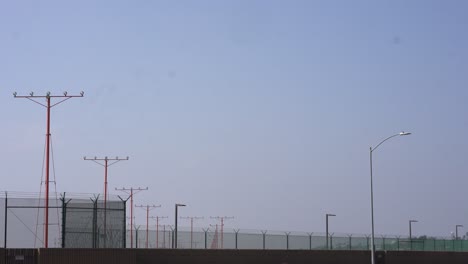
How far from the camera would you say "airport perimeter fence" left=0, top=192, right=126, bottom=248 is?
126 ft

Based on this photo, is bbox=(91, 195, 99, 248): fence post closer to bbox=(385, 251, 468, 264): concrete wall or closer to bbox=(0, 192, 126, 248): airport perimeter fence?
bbox=(0, 192, 126, 248): airport perimeter fence

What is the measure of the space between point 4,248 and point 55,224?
3007 mm

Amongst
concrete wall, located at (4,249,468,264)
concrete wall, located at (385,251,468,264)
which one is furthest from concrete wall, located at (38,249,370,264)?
concrete wall, located at (385,251,468,264)

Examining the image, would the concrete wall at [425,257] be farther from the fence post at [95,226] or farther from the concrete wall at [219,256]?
the fence post at [95,226]

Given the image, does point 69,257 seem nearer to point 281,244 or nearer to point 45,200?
point 45,200

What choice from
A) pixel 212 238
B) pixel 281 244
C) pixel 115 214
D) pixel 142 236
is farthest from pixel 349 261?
pixel 115 214

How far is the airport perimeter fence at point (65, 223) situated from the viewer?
126ft

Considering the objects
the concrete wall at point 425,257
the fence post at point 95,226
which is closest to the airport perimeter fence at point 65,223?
the fence post at point 95,226

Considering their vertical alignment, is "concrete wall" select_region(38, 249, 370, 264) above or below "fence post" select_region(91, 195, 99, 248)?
below

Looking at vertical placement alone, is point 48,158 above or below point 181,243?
above

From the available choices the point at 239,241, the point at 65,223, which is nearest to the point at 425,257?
the point at 239,241

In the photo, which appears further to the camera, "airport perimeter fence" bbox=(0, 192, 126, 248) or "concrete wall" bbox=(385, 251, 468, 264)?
"concrete wall" bbox=(385, 251, 468, 264)

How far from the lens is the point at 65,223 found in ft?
129

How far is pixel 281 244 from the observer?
186 ft
